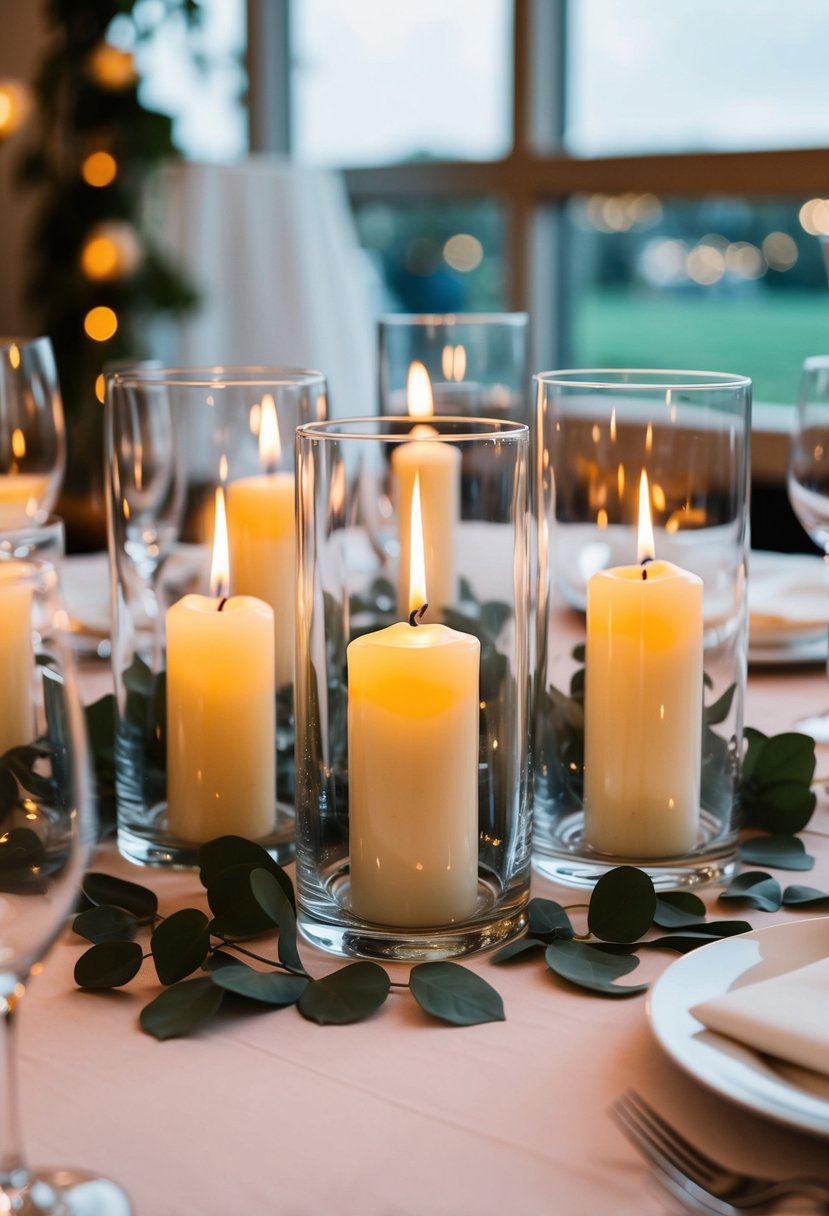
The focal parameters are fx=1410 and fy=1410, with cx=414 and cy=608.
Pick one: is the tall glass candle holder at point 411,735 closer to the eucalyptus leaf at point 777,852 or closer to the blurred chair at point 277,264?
the eucalyptus leaf at point 777,852

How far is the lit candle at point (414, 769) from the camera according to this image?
26.9 inches

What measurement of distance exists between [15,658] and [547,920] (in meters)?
0.33

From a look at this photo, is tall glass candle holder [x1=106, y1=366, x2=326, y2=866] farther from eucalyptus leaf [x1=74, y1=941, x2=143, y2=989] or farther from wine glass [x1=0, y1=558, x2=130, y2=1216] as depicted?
wine glass [x1=0, y1=558, x2=130, y2=1216]

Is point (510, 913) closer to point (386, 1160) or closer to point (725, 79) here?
Result: point (386, 1160)

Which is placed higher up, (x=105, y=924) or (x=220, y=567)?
(x=220, y=567)

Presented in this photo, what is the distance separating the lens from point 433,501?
770mm

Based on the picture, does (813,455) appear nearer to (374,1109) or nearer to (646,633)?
(646,633)

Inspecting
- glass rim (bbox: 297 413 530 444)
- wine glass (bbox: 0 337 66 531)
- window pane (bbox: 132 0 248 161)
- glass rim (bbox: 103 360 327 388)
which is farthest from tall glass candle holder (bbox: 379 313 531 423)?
window pane (bbox: 132 0 248 161)

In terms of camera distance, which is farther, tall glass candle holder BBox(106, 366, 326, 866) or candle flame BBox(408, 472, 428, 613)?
tall glass candle holder BBox(106, 366, 326, 866)

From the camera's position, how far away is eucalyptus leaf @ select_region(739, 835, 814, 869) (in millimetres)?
824

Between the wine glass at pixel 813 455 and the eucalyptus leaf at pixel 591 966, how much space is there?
436mm

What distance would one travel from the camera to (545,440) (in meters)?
0.83

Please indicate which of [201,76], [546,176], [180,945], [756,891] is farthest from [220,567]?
[201,76]

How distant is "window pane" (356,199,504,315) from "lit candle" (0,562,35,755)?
3.04m
